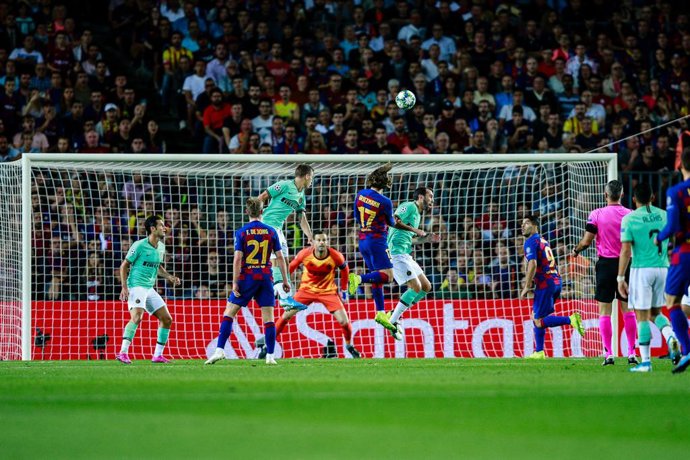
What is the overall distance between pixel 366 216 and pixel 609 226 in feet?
10.8

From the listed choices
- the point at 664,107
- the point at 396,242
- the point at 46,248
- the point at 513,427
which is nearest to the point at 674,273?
the point at 513,427

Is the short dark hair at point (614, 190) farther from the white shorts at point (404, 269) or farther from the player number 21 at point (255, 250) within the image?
the player number 21 at point (255, 250)

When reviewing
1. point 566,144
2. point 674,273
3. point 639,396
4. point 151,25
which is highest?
point 151,25

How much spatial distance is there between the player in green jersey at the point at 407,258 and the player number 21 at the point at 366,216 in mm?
448

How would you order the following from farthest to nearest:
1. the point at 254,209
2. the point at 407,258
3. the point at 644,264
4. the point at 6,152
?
1. the point at 6,152
2. the point at 407,258
3. the point at 254,209
4. the point at 644,264

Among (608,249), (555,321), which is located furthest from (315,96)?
(608,249)

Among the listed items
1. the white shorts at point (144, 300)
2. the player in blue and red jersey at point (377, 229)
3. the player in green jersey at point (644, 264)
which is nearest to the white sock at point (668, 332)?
the player in green jersey at point (644, 264)

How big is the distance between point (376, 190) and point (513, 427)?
27.1ft

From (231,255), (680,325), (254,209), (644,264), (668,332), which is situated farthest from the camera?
(231,255)

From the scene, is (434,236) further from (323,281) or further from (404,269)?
(323,281)

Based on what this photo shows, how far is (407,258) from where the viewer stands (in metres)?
14.9

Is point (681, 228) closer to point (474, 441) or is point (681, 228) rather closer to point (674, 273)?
point (674, 273)

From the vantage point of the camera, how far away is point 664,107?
21.5 metres

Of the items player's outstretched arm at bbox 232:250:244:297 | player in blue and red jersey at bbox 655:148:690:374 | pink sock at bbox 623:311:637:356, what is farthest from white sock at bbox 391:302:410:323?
player in blue and red jersey at bbox 655:148:690:374
